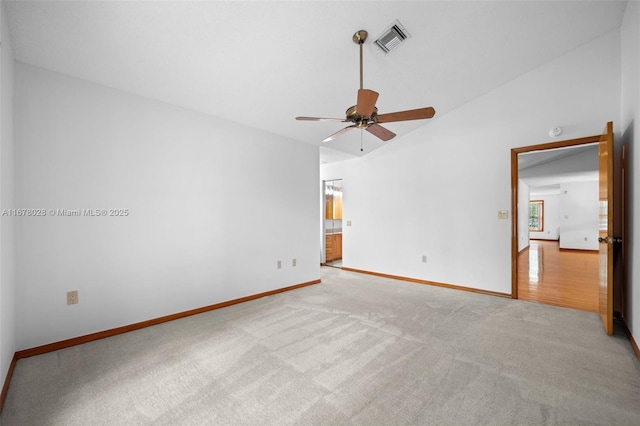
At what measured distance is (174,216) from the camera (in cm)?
323

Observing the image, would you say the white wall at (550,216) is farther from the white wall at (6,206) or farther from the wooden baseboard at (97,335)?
the white wall at (6,206)

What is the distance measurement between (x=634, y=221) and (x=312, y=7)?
358 cm

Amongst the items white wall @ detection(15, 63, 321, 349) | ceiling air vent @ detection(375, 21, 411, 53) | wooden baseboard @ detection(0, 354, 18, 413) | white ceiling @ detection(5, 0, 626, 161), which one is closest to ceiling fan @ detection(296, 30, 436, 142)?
ceiling air vent @ detection(375, 21, 411, 53)

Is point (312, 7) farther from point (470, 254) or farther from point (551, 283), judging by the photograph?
point (551, 283)

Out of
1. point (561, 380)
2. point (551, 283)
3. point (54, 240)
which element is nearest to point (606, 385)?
point (561, 380)

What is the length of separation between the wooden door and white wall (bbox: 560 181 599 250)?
7.63m

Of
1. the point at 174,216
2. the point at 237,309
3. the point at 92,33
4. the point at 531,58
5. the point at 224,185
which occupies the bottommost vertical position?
the point at 237,309

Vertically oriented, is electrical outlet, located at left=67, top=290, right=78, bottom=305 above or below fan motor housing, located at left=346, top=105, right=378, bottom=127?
below

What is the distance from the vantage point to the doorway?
670cm

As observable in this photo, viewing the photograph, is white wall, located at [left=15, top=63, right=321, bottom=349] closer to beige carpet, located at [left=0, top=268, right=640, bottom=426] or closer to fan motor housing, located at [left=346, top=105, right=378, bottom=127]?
beige carpet, located at [left=0, top=268, right=640, bottom=426]

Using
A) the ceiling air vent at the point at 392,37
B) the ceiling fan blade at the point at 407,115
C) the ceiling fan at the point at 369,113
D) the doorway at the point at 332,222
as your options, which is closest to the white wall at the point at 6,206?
the ceiling fan at the point at 369,113

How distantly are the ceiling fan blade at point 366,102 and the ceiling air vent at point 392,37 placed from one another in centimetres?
95

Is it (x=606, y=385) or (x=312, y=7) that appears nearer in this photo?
(x=606, y=385)

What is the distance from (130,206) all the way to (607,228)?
4964mm
